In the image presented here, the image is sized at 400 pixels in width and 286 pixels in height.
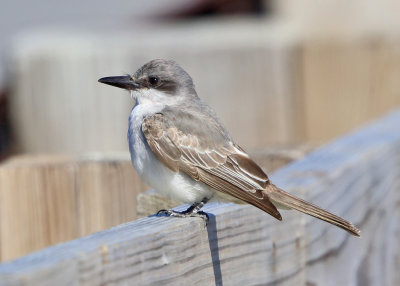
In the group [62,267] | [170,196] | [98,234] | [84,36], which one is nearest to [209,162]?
[170,196]

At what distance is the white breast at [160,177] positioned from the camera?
402 centimetres

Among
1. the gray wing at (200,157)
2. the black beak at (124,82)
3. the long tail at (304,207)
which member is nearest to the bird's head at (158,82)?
the black beak at (124,82)

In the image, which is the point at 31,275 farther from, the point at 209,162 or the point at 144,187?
the point at 144,187

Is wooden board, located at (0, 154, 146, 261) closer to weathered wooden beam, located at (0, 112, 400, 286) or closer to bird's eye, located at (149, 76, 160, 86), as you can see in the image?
bird's eye, located at (149, 76, 160, 86)

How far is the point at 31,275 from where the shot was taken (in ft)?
6.48

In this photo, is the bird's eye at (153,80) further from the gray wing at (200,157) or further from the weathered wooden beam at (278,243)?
the weathered wooden beam at (278,243)

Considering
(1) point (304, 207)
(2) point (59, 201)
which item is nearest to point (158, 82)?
(2) point (59, 201)

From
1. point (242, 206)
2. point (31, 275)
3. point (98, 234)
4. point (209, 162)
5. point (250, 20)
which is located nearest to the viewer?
point (31, 275)

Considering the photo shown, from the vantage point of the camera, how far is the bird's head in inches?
184

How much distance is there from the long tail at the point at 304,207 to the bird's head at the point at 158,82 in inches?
41.2

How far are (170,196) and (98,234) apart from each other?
4.96 ft

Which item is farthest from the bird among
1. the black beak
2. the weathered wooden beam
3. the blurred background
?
the blurred background

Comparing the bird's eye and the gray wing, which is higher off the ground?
the bird's eye

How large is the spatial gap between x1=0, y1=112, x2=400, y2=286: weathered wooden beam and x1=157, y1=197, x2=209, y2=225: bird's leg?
49 mm
